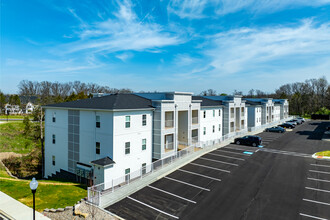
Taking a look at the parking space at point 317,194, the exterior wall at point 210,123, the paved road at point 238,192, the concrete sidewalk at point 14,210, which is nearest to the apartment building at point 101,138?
the paved road at point 238,192

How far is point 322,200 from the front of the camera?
1518 cm

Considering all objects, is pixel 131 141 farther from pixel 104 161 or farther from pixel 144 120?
pixel 104 161

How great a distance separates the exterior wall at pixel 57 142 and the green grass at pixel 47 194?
560 centimetres

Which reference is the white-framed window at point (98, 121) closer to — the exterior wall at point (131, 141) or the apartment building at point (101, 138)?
the apartment building at point (101, 138)

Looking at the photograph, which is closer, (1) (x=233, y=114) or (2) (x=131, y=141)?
(2) (x=131, y=141)

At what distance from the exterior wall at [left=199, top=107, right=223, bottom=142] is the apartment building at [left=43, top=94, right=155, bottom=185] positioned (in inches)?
493

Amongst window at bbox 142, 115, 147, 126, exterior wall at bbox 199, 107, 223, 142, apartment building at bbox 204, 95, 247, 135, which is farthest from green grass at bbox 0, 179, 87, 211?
apartment building at bbox 204, 95, 247, 135

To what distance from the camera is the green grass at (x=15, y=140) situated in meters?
42.0

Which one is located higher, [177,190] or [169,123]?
[169,123]

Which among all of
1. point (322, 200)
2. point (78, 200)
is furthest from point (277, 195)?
point (78, 200)

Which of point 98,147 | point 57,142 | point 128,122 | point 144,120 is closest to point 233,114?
point 144,120

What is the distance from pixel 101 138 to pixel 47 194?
22.4 ft

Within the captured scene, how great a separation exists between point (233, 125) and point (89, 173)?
32485mm

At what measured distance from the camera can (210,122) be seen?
36.2 metres
